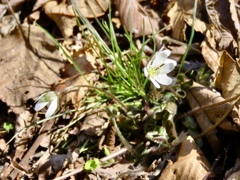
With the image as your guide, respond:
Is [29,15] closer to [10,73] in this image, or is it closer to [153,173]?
[10,73]

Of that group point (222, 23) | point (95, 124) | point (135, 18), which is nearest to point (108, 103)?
point (95, 124)

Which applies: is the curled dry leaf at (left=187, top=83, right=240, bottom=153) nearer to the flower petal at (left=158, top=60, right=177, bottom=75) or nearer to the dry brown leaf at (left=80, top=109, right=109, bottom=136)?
the flower petal at (left=158, top=60, right=177, bottom=75)

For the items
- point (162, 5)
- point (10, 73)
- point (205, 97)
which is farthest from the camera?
point (162, 5)

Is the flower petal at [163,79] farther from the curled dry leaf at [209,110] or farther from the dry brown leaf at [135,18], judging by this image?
the dry brown leaf at [135,18]

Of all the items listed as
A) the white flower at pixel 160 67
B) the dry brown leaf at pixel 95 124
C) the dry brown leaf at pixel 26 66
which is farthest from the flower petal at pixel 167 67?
the dry brown leaf at pixel 26 66

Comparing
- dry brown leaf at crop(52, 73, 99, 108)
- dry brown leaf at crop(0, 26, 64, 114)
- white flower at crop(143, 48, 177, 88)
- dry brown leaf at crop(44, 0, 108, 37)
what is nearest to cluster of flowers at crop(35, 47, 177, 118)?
white flower at crop(143, 48, 177, 88)

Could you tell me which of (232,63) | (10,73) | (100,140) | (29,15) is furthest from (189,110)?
(29,15)

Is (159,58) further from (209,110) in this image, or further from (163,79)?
(209,110)
